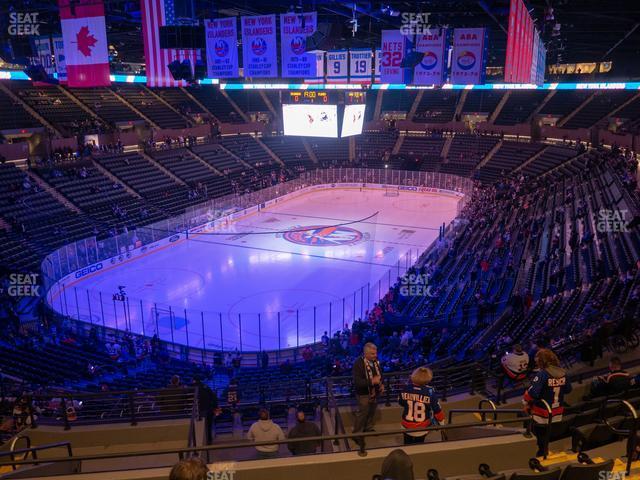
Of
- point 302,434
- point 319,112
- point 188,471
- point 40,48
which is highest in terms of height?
point 40,48

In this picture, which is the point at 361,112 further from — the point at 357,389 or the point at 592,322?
the point at 357,389

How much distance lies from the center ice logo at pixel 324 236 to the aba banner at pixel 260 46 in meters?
13.6

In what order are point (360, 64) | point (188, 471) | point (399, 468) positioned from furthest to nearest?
point (360, 64) → point (399, 468) → point (188, 471)

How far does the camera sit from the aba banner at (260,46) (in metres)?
15.6

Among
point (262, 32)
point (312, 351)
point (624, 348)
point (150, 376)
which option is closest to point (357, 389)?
point (624, 348)

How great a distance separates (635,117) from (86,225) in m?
38.6

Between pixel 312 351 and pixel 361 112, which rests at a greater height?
pixel 361 112

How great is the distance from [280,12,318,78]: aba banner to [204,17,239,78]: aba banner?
1463 millimetres

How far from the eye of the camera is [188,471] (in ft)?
11.0

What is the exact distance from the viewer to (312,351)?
15828mm

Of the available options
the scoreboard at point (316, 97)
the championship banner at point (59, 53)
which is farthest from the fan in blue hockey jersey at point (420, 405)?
the scoreboard at point (316, 97)

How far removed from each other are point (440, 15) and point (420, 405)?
26282 mm

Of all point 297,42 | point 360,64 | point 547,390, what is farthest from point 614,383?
point 360,64

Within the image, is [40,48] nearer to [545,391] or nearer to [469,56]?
[469,56]
